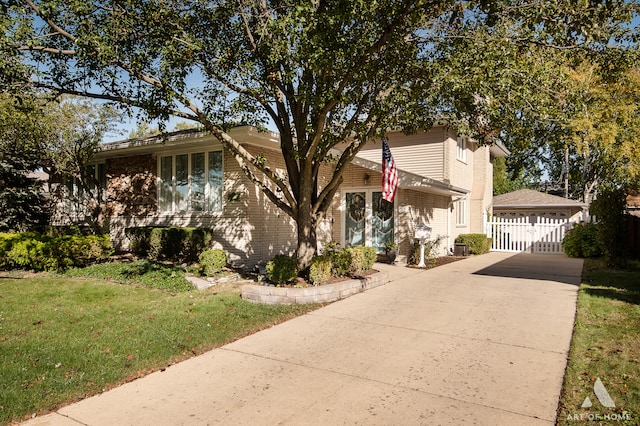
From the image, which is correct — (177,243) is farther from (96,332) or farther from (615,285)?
(615,285)

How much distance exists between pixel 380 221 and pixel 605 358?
30.3 ft

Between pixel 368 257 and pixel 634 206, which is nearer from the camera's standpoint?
pixel 368 257

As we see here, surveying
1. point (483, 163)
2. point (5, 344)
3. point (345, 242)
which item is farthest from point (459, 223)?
point (5, 344)

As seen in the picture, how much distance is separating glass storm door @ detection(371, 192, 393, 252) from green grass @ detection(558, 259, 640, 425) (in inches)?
243

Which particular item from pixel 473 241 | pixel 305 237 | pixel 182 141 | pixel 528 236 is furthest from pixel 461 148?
pixel 182 141

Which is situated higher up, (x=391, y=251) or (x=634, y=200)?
(x=634, y=200)

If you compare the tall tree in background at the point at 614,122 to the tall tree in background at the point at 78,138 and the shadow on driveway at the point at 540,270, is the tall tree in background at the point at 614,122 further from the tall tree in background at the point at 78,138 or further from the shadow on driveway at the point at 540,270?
the tall tree in background at the point at 78,138

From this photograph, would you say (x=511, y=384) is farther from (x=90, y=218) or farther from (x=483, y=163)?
(x=483, y=163)

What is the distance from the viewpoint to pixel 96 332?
5801mm

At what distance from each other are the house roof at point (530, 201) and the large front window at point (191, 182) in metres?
18.2

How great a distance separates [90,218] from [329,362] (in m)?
14.1

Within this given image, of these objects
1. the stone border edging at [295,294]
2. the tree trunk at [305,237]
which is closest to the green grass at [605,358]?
the stone border edging at [295,294]

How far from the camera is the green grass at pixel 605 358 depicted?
3537 millimetres

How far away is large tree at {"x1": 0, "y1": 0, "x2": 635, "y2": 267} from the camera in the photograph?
693 cm
